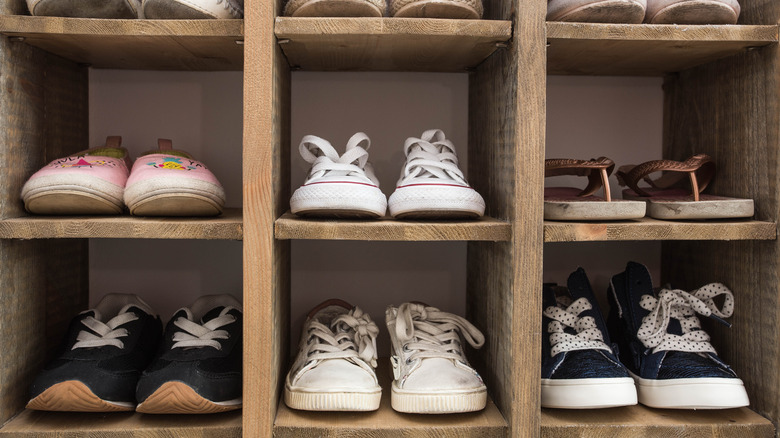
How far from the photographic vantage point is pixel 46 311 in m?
1.17

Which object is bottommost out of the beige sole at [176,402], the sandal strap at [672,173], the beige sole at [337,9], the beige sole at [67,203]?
the beige sole at [176,402]

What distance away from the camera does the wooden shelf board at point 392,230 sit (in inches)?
38.0

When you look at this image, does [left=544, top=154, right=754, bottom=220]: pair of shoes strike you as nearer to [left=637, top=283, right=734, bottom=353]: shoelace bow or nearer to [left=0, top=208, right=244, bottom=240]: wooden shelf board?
[left=637, top=283, right=734, bottom=353]: shoelace bow

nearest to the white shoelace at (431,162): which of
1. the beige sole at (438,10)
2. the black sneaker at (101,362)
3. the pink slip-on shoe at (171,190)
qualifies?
the beige sole at (438,10)

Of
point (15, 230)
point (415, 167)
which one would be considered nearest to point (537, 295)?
point (415, 167)

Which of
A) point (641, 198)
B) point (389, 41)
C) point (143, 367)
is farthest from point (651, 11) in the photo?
point (143, 367)

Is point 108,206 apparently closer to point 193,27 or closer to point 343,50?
point 193,27

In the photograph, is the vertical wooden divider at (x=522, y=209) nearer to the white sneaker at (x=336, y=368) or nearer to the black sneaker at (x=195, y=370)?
the white sneaker at (x=336, y=368)

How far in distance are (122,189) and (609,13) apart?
37.4 inches

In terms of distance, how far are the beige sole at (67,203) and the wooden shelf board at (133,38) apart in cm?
28

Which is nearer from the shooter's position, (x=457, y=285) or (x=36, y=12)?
(x=36, y=12)

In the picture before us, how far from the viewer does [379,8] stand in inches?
38.8

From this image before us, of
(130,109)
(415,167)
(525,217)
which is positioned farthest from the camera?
(130,109)

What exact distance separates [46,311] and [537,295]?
39.0 inches
